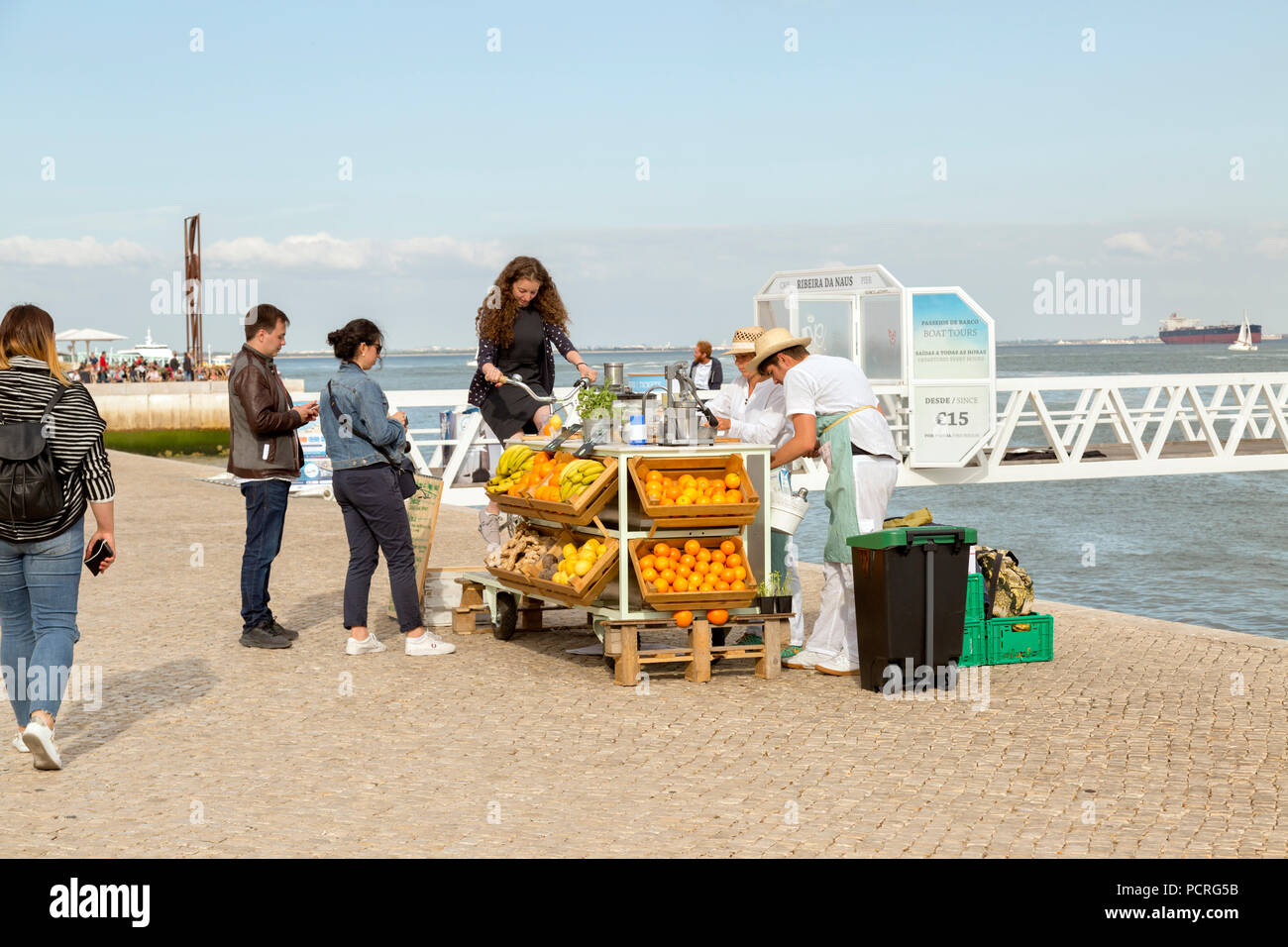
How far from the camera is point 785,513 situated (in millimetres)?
8008

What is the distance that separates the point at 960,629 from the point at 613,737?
75.9 inches

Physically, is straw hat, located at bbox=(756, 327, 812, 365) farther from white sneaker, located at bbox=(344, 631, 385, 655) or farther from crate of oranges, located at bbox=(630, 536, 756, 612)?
white sneaker, located at bbox=(344, 631, 385, 655)

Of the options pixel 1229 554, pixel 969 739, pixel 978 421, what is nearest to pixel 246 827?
pixel 969 739

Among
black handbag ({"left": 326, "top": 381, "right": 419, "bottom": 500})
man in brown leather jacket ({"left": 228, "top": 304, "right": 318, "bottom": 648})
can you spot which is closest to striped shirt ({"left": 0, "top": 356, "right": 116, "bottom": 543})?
black handbag ({"left": 326, "top": 381, "right": 419, "bottom": 500})

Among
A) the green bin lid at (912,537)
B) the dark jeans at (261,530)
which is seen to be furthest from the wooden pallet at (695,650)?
the dark jeans at (261,530)

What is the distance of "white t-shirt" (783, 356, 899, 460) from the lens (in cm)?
754

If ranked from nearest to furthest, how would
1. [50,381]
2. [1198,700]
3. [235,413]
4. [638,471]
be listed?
[50,381], [1198,700], [638,471], [235,413]

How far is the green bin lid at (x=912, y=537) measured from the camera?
7.04m

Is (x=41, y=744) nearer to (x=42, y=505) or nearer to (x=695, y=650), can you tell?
(x=42, y=505)

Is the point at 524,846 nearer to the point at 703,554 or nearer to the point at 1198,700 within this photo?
the point at 703,554

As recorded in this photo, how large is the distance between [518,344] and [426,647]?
1.91m

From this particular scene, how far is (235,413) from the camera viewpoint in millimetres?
8477

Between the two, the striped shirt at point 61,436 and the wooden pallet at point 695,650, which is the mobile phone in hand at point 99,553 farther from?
the wooden pallet at point 695,650

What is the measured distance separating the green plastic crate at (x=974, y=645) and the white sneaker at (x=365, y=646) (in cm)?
315
